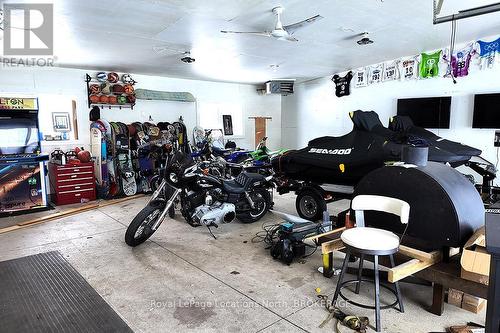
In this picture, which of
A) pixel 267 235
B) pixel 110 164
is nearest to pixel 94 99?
pixel 110 164

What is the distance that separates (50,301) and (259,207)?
3.07 m

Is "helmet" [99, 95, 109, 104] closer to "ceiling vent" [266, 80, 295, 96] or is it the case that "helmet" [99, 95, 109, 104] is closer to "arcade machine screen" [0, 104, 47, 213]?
"arcade machine screen" [0, 104, 47, 213]

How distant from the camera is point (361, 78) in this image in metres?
7.82

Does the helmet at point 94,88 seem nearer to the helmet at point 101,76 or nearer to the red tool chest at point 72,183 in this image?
the helmet at point 101,76

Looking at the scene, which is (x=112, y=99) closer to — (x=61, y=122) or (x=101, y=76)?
(x=101, y=76)

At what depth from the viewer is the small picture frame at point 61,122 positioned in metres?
6.88

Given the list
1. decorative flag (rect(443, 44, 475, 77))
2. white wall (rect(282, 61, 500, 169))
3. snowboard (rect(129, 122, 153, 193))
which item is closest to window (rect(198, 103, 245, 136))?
white wall (rect(282, 61, 500, 169))

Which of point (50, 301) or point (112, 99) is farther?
point (112, 99)

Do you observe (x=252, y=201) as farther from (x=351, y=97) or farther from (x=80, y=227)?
(x=351, y=97)

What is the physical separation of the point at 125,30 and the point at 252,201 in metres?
3.06

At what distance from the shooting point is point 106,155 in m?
6.95

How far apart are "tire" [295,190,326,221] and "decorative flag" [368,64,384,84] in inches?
155

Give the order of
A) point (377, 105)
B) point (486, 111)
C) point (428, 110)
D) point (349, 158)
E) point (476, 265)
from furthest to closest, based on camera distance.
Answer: point (377, 105)
point (428, 110)
point (486, 111)
point (349, 158)
point (476, 265)

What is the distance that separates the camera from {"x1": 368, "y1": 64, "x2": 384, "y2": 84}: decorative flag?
7.35 meters
